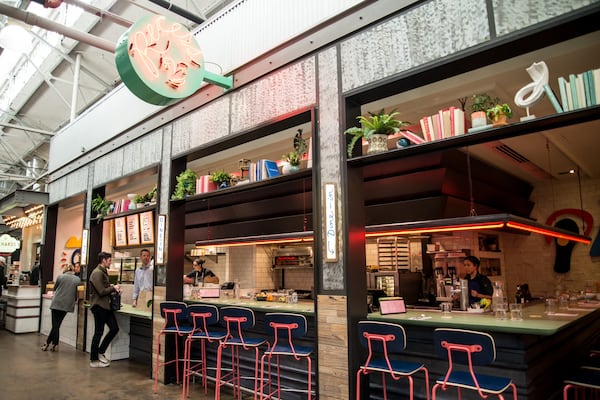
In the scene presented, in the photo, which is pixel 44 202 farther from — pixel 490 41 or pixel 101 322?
pixel 490 41

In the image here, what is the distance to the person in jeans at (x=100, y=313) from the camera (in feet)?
21.3

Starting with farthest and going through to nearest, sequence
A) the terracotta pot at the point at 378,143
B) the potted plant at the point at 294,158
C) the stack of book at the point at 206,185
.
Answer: the stack of book at the point at 206,185
the potted plant at the point at 294,158
the terracotta pot at the point at 378,143

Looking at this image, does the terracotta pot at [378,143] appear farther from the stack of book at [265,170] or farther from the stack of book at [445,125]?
the stack of book at [265,170]

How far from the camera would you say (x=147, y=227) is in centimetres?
808

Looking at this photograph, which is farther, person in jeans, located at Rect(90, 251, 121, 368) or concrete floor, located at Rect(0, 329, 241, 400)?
person in jeans, located at Rect(90, 251, 121, 368)

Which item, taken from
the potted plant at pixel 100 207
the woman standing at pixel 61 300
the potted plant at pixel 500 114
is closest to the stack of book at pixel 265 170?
the potted plant at pixel 500 114

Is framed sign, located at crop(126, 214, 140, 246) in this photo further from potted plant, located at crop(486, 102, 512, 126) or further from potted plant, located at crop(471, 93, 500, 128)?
potted plant, located at crop(486, 102, 512, 126)

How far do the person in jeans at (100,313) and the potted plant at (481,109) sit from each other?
5.82m

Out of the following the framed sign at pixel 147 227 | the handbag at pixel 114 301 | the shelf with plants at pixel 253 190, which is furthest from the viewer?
the framed sign at pixel 147 227

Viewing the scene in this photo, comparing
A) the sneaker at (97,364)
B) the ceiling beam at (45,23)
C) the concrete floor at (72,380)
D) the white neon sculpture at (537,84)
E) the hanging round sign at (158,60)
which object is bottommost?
the concrete floor at (72,380)

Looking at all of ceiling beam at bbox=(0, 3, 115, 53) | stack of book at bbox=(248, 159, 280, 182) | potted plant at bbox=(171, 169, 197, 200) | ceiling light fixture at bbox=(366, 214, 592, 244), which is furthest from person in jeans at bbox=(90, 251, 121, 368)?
ceiling light fixture at bbox=(366, 214, 592, 244)

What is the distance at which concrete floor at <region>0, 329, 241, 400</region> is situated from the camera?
5.04 meters

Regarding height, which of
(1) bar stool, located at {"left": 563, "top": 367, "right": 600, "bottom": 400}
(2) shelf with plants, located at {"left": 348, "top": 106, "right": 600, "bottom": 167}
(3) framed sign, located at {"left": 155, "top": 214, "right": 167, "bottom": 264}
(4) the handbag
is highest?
(2) shelf with plants, located at {"left": 348, "top": 106, "right": 600, "bottom": 167}

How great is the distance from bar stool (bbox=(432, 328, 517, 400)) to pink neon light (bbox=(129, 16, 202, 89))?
354cm
